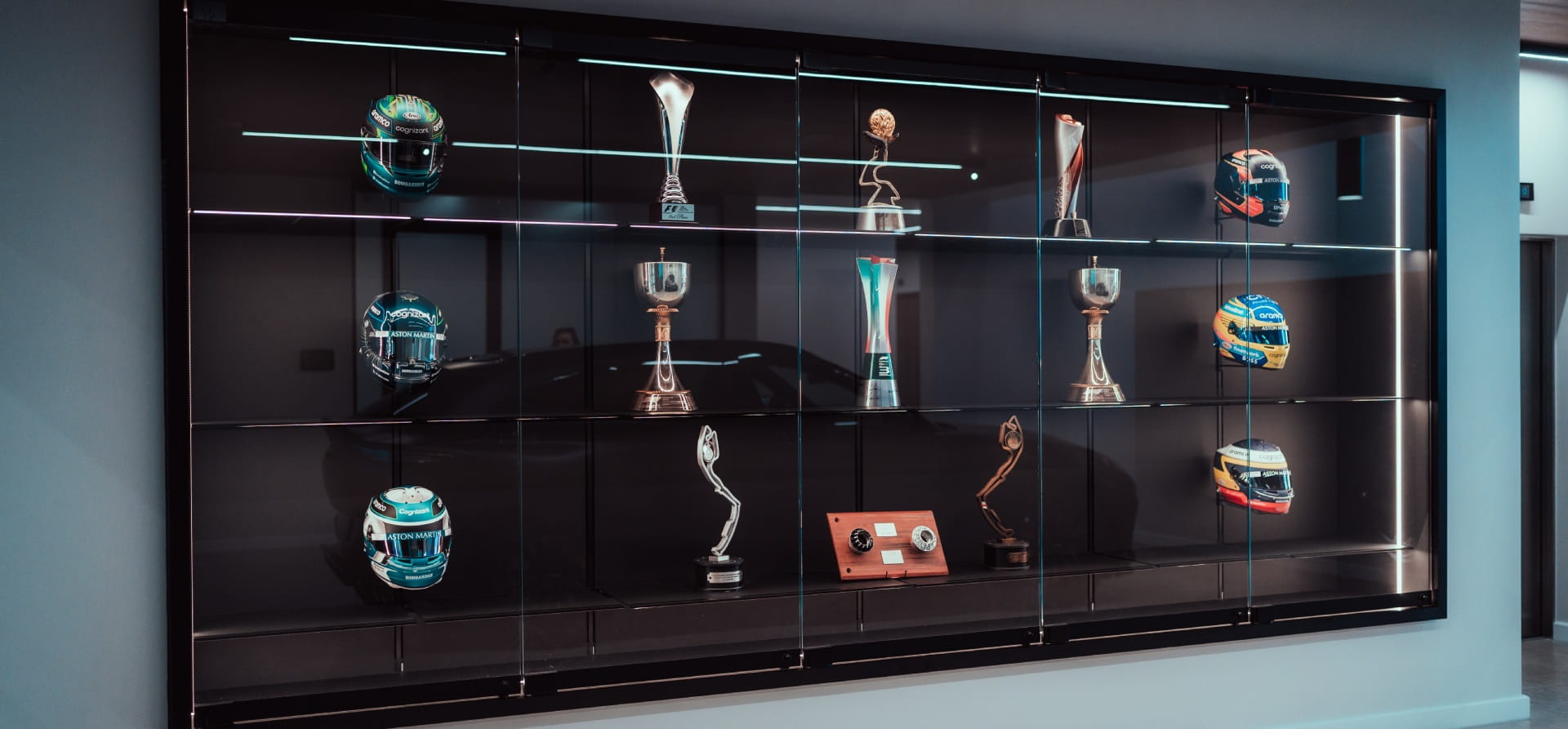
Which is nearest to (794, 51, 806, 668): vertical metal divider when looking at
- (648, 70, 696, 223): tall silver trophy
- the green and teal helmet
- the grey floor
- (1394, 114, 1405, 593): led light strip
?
(648, 70, 696, 223): tall silver trophy

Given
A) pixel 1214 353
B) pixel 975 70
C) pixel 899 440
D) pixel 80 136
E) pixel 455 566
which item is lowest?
pixel 455 566

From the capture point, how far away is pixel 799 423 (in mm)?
3479

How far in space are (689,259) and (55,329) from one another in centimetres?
158

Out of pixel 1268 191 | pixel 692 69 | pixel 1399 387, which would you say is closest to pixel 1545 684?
pixel 1399 387

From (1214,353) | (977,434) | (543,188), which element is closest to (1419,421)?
(1214,353)

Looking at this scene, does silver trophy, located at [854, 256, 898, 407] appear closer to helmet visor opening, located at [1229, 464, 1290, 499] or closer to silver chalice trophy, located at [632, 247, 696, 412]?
silver chalice trophy, located at [632, 247, 696, 412]

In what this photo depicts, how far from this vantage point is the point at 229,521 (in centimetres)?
295

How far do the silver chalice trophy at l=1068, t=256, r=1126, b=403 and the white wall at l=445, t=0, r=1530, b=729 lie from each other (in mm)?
696

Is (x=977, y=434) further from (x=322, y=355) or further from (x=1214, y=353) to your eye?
(x=322, y=355)

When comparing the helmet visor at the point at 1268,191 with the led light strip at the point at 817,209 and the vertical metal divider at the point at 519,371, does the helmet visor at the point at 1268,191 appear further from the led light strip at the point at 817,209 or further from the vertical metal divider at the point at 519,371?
the vertical metal divider at the point at 519,371

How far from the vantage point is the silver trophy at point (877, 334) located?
11.8 ft

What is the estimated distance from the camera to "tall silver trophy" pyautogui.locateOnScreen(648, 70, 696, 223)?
10.9 feet

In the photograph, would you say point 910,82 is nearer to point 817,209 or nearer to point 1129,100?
point 817,209

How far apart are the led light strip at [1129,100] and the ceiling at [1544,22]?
1523 mm
